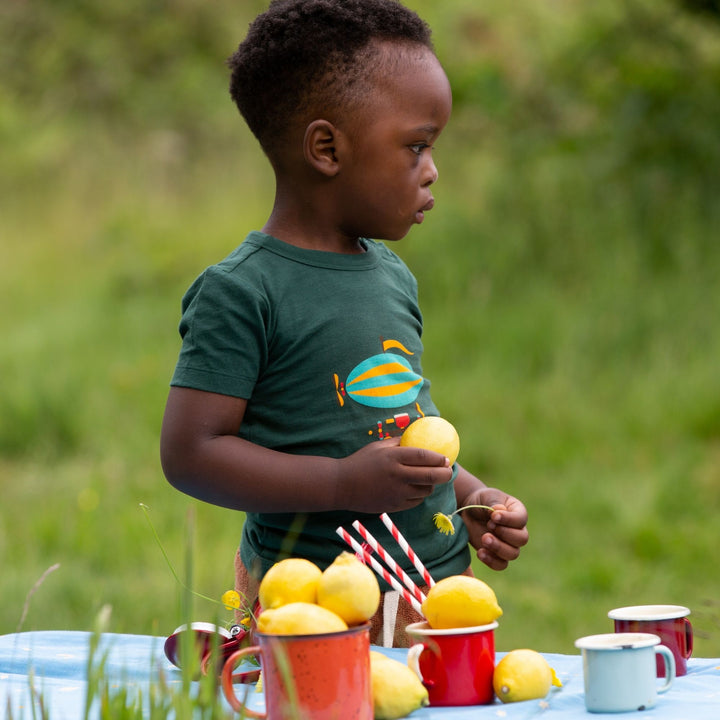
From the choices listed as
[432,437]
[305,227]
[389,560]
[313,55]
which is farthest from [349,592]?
[313,55]

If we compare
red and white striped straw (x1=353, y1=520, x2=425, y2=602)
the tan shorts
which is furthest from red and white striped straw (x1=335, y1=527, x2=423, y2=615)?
the tan shorts

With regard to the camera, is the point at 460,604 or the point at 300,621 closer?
the point at 300,621

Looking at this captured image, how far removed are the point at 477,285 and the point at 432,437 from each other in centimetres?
512

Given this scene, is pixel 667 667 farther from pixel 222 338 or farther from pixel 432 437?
pixel 222 338

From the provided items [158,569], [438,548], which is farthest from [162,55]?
[438,548]

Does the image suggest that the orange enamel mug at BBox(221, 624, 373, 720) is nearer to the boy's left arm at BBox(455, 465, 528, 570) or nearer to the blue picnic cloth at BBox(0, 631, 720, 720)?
the blue picnic cloth at BBox(0, 631, 720, 720)

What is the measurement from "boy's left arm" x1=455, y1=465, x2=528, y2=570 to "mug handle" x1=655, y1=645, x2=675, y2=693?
0.34 meters

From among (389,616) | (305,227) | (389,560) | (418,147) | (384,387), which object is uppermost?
(418,147)

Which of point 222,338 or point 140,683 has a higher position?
point 222,338

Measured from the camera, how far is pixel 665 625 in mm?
1966

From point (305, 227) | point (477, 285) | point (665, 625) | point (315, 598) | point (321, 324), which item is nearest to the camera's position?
point (315, 598)

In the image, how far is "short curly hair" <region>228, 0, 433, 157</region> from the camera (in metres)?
2.12

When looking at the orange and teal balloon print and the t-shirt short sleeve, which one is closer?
the t-shirt short sleeve

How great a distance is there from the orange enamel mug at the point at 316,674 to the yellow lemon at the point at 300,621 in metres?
0.02
